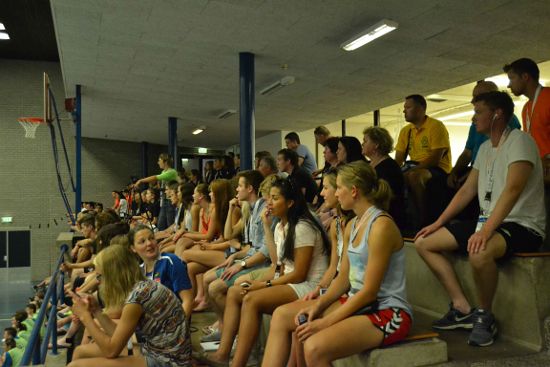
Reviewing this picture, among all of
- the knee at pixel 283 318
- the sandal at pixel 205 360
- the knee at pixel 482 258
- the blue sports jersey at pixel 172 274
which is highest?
the knee at pixel 482 258

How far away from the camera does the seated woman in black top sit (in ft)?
13.4

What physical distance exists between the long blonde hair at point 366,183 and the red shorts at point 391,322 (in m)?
0.57

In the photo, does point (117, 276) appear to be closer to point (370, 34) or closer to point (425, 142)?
point (425, 142)

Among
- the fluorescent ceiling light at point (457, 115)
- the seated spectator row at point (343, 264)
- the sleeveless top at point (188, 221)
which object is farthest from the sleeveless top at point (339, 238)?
the fluorescent ceiling light at point (457, 115)

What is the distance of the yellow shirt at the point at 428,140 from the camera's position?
16.1ft

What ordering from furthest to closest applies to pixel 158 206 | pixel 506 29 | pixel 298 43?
pixel 158 206 → pixel 298 43 → pixel 506 29

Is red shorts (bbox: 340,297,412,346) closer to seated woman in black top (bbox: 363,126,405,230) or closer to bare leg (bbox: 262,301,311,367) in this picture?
bare leg (bbox: 262,301,311,367)

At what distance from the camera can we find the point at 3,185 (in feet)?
64.5

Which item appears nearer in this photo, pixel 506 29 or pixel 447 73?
pixel 506 29

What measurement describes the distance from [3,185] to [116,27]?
1528 cm

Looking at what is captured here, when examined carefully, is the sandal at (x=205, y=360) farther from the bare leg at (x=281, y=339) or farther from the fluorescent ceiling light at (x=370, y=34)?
the fluorescent ceiling light at (x=370, y=34)

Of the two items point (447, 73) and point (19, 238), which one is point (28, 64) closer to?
point (19, 238)

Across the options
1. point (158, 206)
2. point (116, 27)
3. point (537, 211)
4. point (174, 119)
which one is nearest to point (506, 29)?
point (537, 211)

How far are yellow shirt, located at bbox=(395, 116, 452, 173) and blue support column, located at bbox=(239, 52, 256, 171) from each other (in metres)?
3.39
